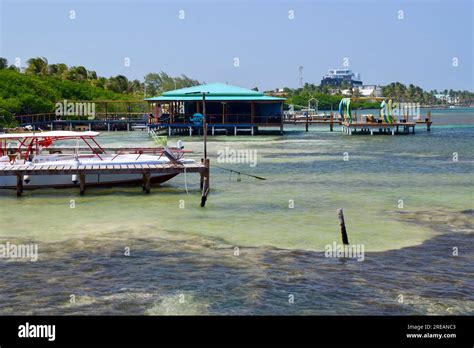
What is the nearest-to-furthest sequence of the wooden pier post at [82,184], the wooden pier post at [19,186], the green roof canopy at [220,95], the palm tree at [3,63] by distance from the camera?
the wooden pier post at [19,186] → the wooden pier post at [82,184] → the green roof canopy at [220,95] → the palm tree at [3,63]

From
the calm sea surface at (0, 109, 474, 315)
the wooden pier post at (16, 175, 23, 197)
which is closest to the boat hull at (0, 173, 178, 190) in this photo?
the calm sea surface at (0, 109, 474, 315)

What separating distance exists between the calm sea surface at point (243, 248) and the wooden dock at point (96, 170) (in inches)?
33.4

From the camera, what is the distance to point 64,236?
21422 mm

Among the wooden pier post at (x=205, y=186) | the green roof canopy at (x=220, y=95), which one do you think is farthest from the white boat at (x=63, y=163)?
the green roof canopy at (x=220, y=95)

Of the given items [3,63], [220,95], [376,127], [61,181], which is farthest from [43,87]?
[61,181]

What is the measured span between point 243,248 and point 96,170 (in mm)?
12310

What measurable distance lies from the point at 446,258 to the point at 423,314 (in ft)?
16.5

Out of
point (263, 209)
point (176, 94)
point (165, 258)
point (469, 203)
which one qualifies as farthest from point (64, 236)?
point (176, 94)

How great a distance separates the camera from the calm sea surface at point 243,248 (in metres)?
14.8

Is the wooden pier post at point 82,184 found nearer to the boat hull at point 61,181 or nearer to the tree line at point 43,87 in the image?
the boat hull at point 61,181

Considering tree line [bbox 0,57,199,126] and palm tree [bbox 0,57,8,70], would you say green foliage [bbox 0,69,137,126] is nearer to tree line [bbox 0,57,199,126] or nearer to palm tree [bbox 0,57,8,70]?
tree line [bbox 0,57,199,126]

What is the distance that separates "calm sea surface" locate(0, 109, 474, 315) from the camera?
14.8 metres

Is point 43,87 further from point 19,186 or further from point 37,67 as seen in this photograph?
point 19,186
